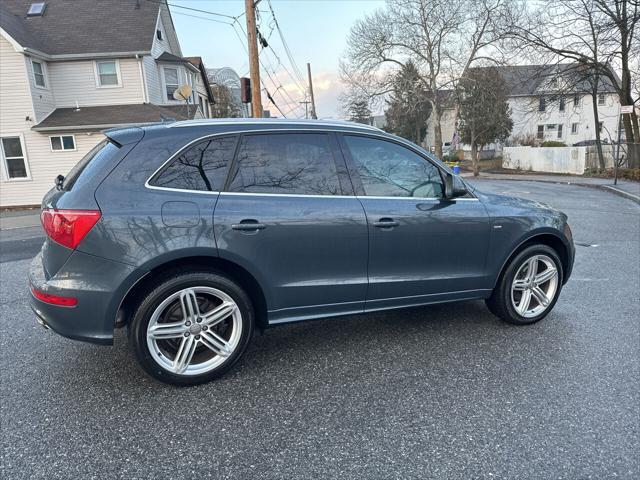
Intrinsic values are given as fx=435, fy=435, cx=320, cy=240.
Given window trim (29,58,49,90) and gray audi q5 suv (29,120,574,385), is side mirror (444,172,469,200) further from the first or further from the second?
window trim (29,58,49,90)

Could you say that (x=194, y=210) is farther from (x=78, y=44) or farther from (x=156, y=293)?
(x=78, y=44)

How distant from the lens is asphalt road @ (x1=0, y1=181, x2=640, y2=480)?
2.34 metres

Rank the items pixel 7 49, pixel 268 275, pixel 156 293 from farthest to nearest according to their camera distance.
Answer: pixel 7 49 → pixel 268 275 → pixel 156 293

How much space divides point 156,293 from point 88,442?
0.92 metres

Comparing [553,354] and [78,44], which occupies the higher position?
[78,44]

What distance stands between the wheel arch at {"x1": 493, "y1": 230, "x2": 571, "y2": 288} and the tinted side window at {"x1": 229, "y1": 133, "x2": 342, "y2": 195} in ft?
5.73

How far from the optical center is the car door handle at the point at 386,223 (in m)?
3.31

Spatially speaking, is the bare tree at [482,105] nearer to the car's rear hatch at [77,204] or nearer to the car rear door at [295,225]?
→ the car rear door at [295,225]

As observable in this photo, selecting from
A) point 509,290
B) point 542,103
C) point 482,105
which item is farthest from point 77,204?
point 482,105

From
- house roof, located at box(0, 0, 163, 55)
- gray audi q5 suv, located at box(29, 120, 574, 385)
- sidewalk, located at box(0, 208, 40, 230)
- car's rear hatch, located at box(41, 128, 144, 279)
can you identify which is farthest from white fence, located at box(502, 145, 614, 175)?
car's rear hatch, located at box(41, 128, 144, 279)

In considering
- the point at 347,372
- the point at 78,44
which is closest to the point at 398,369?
the point at 347,372

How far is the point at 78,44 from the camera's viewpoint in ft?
61.6

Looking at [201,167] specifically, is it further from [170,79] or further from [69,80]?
[170,79]

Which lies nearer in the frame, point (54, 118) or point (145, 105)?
point (54, 118)
